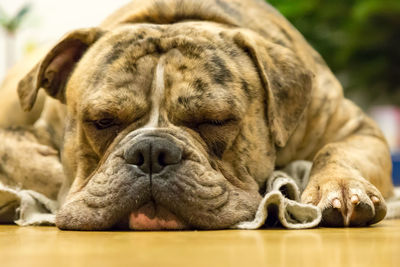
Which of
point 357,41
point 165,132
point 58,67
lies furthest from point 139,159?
point 357,41

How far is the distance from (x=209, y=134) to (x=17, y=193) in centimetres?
67

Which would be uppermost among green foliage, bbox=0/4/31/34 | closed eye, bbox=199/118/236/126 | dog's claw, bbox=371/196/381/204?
closed eye, bbox=199/118/236/126

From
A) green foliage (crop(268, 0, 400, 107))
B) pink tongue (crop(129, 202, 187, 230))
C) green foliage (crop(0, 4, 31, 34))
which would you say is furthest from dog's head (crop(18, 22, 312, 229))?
green foliage (crop(0, 4, 31, 34))

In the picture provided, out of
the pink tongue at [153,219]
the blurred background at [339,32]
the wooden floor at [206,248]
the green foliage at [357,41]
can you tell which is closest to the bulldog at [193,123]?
the pink tongue at [153,219]

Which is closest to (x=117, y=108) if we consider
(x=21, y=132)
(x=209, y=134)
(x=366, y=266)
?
(x=209, y=134)

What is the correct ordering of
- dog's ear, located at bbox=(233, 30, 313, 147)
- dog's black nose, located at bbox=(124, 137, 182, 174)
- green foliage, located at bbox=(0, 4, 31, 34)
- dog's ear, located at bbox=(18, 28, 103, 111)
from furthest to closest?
green foliage, located at bbox=(0, 4, 31, 34) < dog's ear, located at bbox=(18, 28, 103, 111) < dog's ear, located at bbox=(233, 30, 313, 147) < dog's black nose, located at bbox=(124, 137, 182, 174)

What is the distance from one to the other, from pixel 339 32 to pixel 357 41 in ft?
0.70

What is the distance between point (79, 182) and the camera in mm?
2309

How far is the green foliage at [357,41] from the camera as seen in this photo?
685 centimetres

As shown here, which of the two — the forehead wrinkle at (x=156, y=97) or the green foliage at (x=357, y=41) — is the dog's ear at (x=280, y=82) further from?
the green foliage at (x=357, y=41)

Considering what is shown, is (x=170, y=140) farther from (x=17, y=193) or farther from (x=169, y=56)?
(x=17, y=193)

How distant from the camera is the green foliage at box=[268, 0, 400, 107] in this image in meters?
6.85

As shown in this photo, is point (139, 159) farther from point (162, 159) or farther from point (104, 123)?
point (104, 123)

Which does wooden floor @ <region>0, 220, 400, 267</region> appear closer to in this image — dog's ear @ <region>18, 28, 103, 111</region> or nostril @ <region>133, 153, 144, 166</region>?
nostril @ <region>133, 153, 144, 166</region>
